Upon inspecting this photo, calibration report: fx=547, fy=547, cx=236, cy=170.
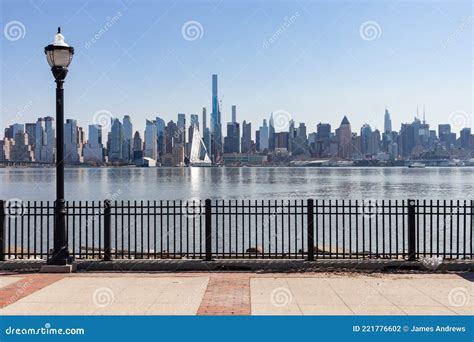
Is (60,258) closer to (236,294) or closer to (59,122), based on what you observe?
(59,122)

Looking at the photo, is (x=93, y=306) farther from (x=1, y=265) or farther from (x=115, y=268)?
(x=1, y=265)

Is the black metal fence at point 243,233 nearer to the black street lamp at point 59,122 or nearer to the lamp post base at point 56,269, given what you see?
the black street lamp at point 59,122

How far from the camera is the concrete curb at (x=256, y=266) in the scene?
13.0 m

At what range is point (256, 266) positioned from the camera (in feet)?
42.6

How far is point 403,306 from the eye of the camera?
9.48 m

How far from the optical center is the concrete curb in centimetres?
1295

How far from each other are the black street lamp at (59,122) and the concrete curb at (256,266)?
0.53 m

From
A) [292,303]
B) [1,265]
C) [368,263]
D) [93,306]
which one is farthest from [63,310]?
[368,263]

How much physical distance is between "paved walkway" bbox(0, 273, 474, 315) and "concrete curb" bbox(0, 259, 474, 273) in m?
0.51

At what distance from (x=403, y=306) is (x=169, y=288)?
4486 millimetres

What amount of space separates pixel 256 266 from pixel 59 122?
577cm

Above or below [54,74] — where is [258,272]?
below

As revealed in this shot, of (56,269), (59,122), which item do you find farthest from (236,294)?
(59,122)

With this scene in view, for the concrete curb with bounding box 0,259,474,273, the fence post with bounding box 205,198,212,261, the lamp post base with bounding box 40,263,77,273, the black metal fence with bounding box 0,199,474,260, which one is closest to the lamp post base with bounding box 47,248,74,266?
the lamp post base with bounding box 40,263,77,273
